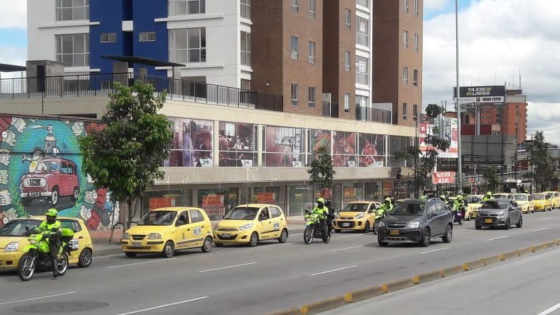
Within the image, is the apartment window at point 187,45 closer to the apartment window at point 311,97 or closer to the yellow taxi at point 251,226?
the apartment window at point 311,97

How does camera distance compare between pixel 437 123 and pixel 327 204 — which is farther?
pixel 437 123

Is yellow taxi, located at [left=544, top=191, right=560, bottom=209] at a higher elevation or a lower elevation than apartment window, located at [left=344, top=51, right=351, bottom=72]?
lower

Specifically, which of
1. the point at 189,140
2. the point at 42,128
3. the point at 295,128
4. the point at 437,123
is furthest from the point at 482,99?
the point at 42,128

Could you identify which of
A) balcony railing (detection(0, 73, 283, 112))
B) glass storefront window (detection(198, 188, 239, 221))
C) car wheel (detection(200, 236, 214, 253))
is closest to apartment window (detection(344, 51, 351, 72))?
balcony railing (detection(0, 73, 283, 112))

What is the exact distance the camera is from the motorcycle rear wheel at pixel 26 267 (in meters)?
18.4

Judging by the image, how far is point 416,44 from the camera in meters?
69.1

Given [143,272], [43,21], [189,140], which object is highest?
[43,21]

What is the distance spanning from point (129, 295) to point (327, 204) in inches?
A: 667

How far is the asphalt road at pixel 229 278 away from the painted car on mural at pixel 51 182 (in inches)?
303

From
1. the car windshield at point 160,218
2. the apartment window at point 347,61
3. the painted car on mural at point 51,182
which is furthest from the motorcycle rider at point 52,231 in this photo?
the apartment window at point 347,61

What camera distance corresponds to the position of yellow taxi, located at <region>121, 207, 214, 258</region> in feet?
81.9

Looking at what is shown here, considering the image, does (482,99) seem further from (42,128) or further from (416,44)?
(42,128)

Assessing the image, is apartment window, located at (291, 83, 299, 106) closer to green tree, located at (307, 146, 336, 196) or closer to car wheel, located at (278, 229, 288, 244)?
green tree, located at (307, 146, 336, 196)

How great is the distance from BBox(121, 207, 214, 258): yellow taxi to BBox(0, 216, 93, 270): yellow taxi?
9.25 feet
